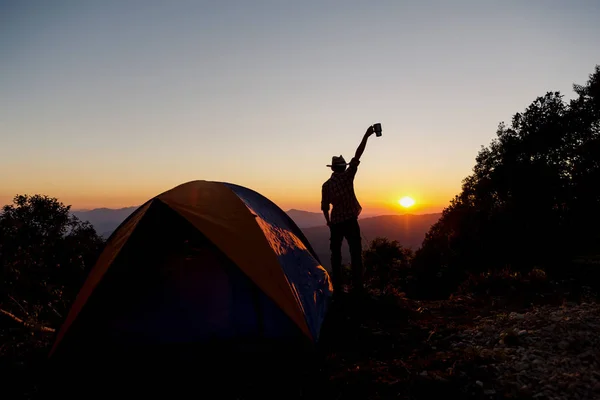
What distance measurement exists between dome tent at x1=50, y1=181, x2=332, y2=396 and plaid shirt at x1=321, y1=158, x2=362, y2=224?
1.69 m

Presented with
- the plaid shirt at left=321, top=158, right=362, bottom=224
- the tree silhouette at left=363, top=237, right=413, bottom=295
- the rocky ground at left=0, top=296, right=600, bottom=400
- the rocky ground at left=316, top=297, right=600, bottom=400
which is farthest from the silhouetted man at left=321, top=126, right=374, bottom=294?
the tree silhouette at left=363, top=237, right=413, bottom=295

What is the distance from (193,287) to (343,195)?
3.44 m

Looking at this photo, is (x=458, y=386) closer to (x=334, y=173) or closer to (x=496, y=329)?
(x=496, y=329)

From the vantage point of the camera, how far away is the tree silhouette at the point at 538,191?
2506cm

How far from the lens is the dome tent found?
4.97 meters

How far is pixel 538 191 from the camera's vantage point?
91.2ft

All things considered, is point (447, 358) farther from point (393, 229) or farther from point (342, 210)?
point (393, 229)

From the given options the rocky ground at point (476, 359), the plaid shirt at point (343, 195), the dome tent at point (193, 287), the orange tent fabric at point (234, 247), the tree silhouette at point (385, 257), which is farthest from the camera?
the tree silhouette at point (385, 257)

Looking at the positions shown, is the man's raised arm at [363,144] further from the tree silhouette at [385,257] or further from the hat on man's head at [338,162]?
the tree silhouette at [385,257]

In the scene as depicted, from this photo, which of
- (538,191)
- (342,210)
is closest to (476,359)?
(342,210)

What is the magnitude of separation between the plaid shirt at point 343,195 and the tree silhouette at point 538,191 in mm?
18046

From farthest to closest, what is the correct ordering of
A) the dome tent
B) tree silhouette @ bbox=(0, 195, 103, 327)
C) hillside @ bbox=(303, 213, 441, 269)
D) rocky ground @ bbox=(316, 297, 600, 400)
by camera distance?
hillside @ bbox=(303, 213, 441, 269), tree silhouette @ bbox=(0, 195, 103, 327), the dome tent, rocky ground @ bbox=(316, 297, 600, 400)

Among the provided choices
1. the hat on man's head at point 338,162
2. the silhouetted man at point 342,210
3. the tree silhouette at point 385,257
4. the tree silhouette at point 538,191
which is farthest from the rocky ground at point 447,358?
the tree silhouette at point 538,191

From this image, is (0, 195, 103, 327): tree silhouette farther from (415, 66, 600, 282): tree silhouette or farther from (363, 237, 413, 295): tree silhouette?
(415, 66, 600, 282): tree silhouette
